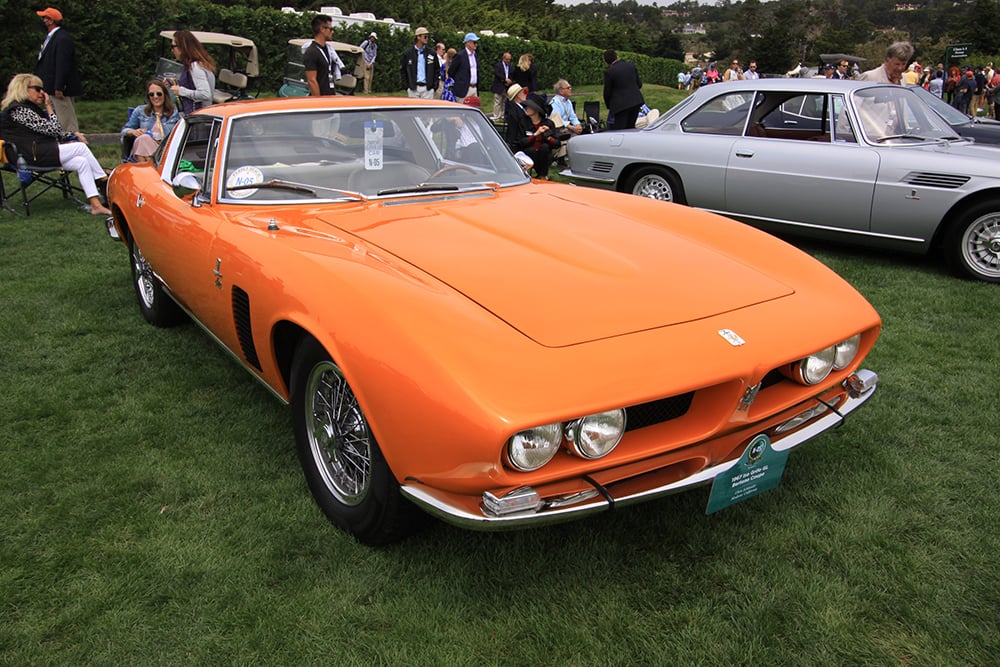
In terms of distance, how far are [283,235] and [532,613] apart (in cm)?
158

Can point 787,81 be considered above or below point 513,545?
above

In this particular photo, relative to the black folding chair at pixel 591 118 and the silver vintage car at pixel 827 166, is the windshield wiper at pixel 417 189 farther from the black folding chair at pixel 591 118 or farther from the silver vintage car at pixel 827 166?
the black folding chair at pixel 591 118

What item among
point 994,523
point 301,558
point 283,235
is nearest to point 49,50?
point 283,235

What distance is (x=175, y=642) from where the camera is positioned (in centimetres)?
204

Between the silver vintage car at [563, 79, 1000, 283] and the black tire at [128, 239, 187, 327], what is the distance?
14.6ft

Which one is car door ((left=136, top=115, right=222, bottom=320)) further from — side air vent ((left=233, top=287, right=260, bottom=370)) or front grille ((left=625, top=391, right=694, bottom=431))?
front grille ((left=625, top=391, right=694, bottom=431))

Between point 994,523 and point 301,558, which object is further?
point 994,523

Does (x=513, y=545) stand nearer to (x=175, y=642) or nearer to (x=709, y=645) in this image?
(x=709, y=645)

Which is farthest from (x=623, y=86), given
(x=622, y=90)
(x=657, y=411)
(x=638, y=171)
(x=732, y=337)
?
(x=657, y=411)

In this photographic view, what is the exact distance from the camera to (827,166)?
590cm

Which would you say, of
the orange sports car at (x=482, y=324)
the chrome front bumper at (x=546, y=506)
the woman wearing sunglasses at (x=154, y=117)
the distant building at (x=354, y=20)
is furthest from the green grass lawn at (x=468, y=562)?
the distant building at (x=354, y=20)

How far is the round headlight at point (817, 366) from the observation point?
238 cm

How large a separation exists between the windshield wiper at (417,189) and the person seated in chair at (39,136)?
518 cm

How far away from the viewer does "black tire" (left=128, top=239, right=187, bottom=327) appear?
14.1 feet
